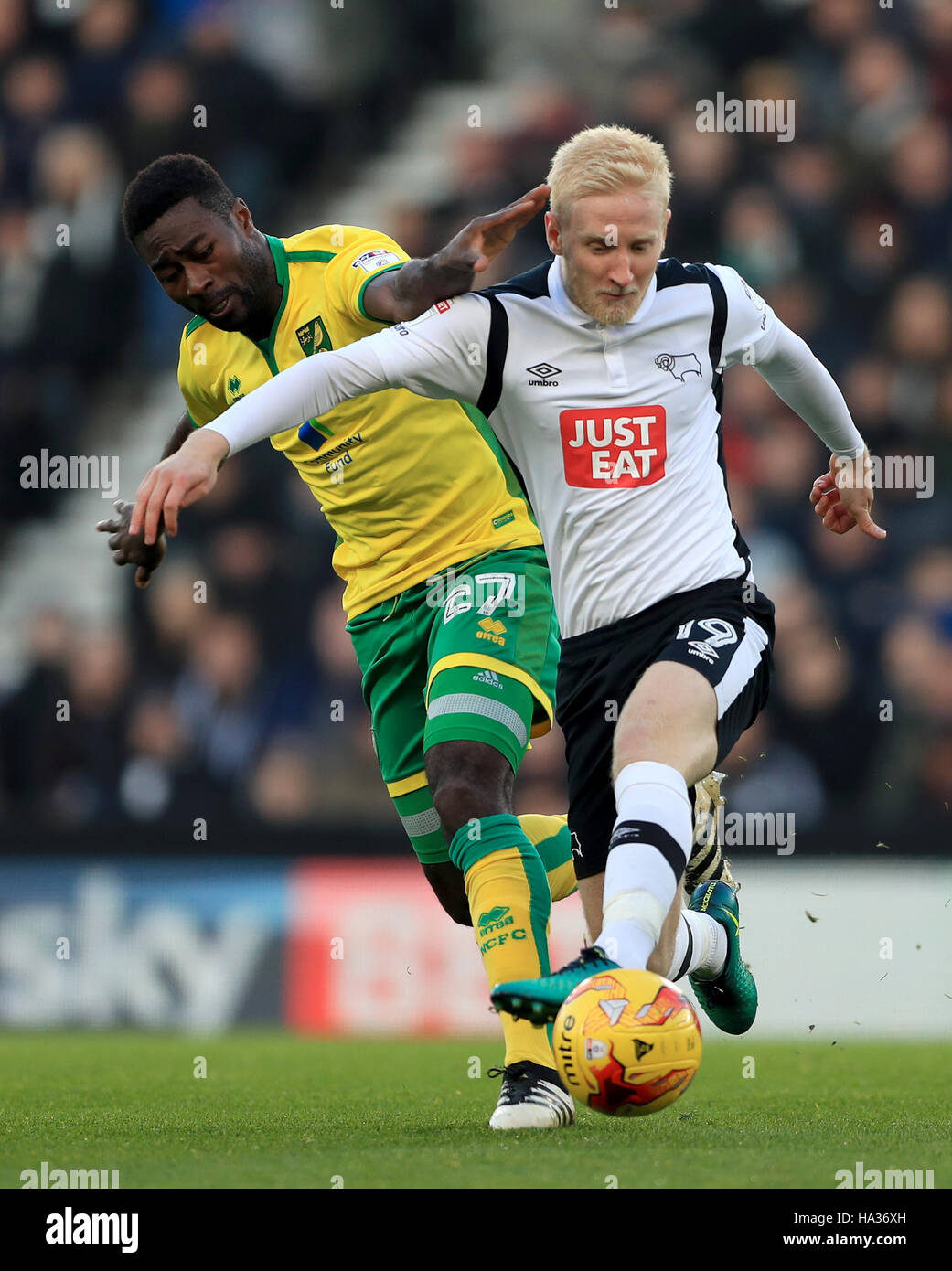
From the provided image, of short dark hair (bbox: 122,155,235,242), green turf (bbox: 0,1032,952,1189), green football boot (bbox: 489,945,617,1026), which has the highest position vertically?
short dark hair (bbox: 122,155,235,242)

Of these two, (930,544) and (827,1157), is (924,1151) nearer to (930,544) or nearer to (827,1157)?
(827,1157)

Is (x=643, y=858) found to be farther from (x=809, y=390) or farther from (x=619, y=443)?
(x=809, y=390)

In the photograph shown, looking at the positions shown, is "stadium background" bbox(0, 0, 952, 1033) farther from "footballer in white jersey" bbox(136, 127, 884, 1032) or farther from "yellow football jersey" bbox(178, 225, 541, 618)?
"footballer in white jersey" bbox(136, 127, 884, 1032)

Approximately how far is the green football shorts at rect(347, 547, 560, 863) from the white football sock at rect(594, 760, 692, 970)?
0.80 m

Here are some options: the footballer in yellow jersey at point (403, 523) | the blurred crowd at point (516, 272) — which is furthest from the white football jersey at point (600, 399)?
the blurred crowd at point (516, 272)

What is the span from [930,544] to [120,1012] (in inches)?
184

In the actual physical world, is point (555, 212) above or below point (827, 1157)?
above

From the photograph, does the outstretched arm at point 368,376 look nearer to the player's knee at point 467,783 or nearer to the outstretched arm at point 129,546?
the outstretched arm at point 129,546

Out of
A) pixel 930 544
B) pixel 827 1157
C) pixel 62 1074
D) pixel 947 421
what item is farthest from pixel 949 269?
pixel 827 1157

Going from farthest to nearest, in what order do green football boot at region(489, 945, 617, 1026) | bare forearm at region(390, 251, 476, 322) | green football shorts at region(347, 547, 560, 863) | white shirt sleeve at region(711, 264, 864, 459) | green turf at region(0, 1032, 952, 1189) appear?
green football shorts at region(347, 547, 560, 863)
white shirt sleeve at region(711, 264, 864, 459)
bare forearm at region(390, 251, 476, 322)
green football boot at region(489, 945, 617, 1026)
green turf at region(0, 1032, 952, 1189)

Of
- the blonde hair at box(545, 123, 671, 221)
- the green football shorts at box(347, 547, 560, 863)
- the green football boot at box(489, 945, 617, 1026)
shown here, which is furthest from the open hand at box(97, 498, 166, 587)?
the green football boot at box(489, 945, 617, 1026)

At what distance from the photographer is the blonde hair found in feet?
12.9

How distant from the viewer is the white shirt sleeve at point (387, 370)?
3943mm
